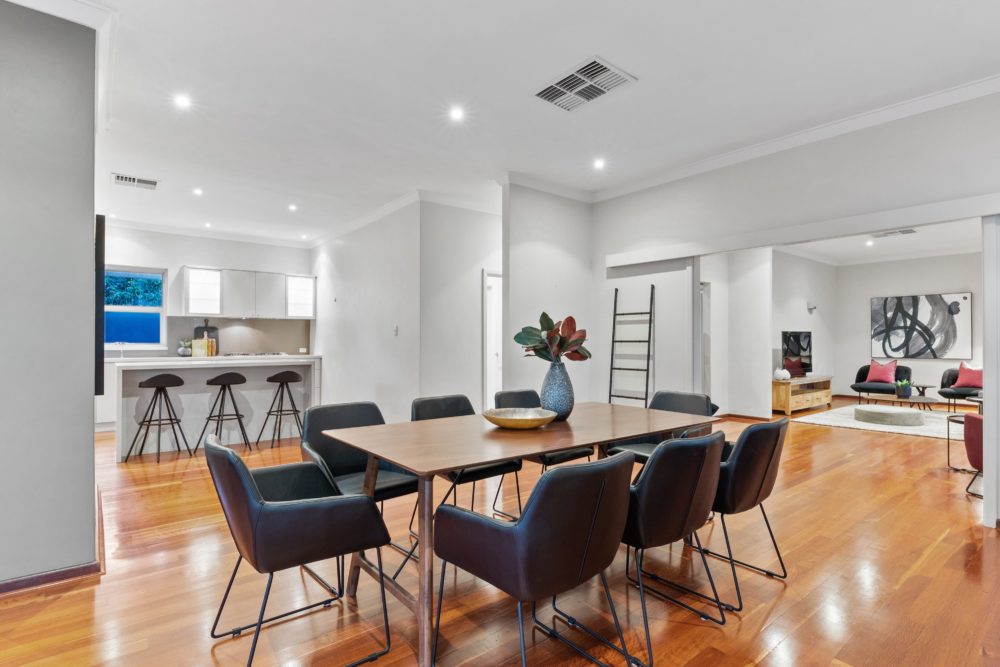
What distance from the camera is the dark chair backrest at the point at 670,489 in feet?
6.27

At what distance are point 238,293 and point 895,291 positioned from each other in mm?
11823

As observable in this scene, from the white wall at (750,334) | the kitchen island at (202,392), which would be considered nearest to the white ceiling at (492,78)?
the kitchen island at (202,392)

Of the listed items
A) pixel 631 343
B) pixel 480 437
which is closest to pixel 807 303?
pixel 631 343

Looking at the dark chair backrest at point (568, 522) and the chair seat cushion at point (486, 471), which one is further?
the chair seat cushion at point (486, 471)

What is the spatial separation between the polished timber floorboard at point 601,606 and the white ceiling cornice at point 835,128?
9.14 feet

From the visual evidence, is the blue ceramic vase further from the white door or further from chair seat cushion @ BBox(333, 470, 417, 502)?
the white door

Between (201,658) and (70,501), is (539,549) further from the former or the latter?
(70,501)

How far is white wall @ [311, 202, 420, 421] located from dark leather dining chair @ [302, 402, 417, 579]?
2.64 metres

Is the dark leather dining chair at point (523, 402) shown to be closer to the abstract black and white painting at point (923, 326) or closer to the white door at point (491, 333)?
the white door at point (491, 333)

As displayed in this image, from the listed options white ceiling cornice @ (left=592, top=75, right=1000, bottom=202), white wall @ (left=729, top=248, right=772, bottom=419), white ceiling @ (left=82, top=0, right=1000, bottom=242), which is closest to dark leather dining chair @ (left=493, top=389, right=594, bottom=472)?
white ceiling @ (left=82, top=0, right=1000, bottom=242)

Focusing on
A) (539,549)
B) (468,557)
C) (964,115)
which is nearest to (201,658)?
(468,557)

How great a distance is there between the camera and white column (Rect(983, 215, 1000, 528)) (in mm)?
3205

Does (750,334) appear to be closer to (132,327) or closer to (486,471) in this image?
(486,471)

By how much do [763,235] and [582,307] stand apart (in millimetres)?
1981
